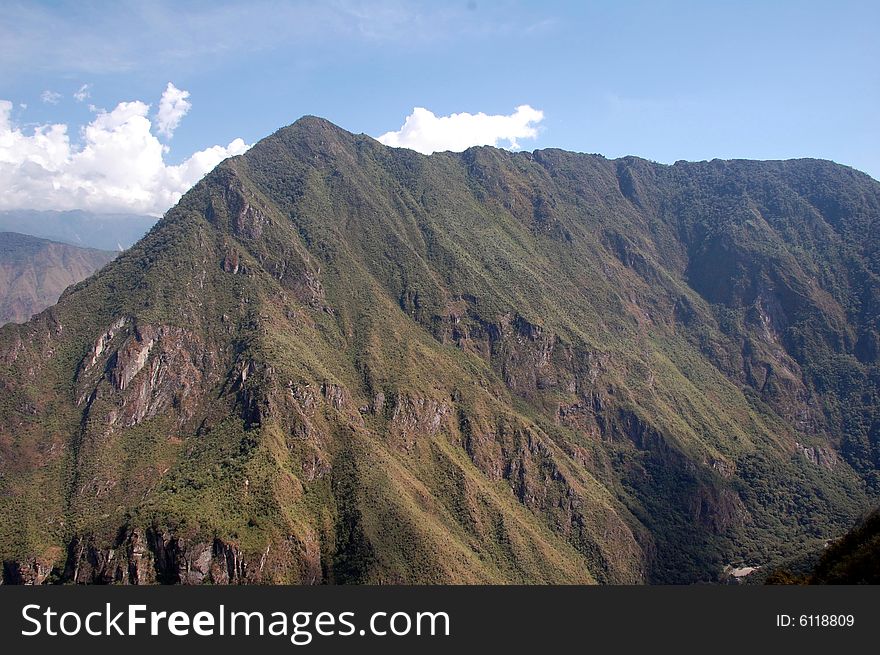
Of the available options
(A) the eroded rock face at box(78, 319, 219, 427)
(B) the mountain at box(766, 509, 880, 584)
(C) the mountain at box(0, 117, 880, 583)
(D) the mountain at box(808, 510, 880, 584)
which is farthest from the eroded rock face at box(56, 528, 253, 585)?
(D) the mountain at box(808, 510, 880, 584)

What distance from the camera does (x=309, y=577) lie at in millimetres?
116688

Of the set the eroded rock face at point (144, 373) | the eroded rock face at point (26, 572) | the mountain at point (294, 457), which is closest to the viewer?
the eroded rock face at point (26, 572)

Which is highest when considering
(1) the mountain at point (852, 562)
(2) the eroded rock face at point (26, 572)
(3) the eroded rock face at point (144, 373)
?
(3) the eroded rock face at point (144, 373)

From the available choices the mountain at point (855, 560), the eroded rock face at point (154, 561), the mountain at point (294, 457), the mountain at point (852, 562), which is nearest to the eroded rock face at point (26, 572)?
the mountain at point (294, 457)

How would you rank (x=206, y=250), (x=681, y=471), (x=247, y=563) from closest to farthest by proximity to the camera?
(x=247, y=563)
(x=206, y=250)
(x=681, y=471)

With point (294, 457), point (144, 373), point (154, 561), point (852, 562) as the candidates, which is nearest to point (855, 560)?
point (852, 562)

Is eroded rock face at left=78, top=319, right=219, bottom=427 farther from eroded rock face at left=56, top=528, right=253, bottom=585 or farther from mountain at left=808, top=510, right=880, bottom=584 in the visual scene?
mountain at left=808, top=510, right=880, bottom=584

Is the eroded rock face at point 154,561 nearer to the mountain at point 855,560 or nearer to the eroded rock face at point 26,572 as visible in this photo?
the eroded rock face at point 26,572


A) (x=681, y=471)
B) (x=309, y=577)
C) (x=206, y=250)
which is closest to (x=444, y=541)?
(x=309, y=577)

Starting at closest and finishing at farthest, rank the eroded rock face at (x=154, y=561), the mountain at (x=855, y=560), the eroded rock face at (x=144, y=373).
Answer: the mountain at (x=855, y=560), the eroded rock face at (x=154, y=561), the eroded rock face at (x=144, y=373)

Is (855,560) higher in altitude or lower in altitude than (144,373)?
lower

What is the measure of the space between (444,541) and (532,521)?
39.6 metres

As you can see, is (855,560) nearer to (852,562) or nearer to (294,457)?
(852,562)

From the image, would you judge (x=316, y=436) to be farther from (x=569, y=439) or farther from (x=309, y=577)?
(x=569, y=439)
